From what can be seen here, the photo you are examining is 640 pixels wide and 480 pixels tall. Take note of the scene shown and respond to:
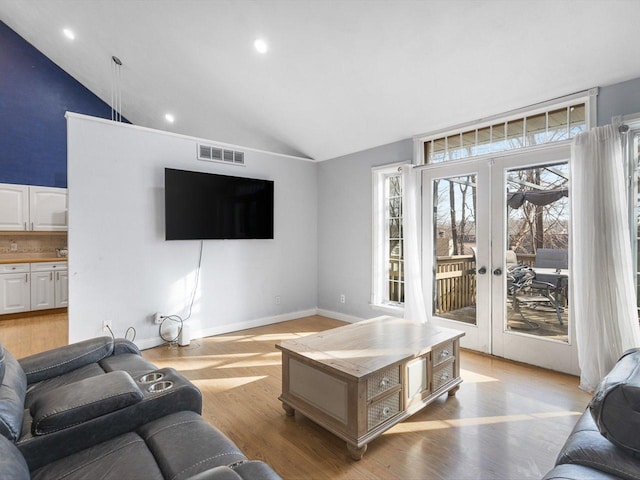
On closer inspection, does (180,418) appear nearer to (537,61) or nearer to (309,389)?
(309,389)

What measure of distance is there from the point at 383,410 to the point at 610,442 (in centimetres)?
121

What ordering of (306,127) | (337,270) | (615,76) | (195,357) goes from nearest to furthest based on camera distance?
(615,76), (195,357), (306,127), (337,270)

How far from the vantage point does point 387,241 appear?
4.66 meters

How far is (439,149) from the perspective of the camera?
159 inches

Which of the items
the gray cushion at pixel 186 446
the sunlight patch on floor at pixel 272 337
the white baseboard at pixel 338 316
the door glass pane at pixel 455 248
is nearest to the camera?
the gray cushion at pixel 186 446

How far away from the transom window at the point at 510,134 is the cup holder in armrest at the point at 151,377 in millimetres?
3598

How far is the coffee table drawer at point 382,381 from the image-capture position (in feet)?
6.56

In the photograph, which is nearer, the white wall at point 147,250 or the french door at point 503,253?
the french door at point 503,253

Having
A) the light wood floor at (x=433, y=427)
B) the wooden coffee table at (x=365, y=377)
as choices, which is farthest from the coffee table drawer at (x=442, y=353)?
the light wood floor at (x=433, y=427)

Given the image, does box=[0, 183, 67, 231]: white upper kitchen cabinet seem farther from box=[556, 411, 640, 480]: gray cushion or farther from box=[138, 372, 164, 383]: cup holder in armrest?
box=[556, 411, 640, 480]: gray cushion

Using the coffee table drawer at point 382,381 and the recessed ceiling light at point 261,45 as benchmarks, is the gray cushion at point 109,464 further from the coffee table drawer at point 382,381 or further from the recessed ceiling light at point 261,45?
the recessed ceiling light at point 261,45

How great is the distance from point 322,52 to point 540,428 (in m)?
3.58

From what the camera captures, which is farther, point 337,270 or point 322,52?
point 337,270

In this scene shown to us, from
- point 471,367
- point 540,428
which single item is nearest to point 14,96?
A: point 471,367
